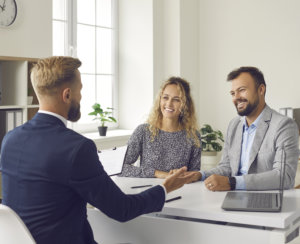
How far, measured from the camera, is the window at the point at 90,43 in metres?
4.78

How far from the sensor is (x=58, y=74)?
1.71 meters

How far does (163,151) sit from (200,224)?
43.2 inches

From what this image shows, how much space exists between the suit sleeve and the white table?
310 millimetres

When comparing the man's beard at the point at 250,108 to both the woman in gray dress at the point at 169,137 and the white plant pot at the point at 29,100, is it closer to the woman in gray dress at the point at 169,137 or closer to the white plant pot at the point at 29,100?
the woman in gray dress at the point at 169,137

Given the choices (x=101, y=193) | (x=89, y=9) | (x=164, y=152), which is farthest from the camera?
(x=89, y=9)

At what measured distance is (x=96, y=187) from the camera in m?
1.64

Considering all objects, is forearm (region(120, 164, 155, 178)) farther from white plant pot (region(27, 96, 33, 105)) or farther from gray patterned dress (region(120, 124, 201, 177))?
white plant pot (region(27, 96, 33, 105))

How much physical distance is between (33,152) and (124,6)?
4037 millimetres

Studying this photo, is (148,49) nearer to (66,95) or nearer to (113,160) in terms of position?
(113,160)

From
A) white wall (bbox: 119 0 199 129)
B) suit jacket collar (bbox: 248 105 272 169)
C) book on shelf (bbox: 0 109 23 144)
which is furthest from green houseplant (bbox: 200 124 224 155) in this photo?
suit jacket collar (bbox: 248 105 272 169)

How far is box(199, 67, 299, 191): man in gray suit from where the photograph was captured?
2281 millimetres

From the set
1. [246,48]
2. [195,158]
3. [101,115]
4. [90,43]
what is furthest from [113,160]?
[246,48]

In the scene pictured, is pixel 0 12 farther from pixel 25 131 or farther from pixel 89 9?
pixel 25 131

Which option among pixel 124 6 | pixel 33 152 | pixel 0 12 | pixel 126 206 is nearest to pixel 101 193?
pixel 126 206
